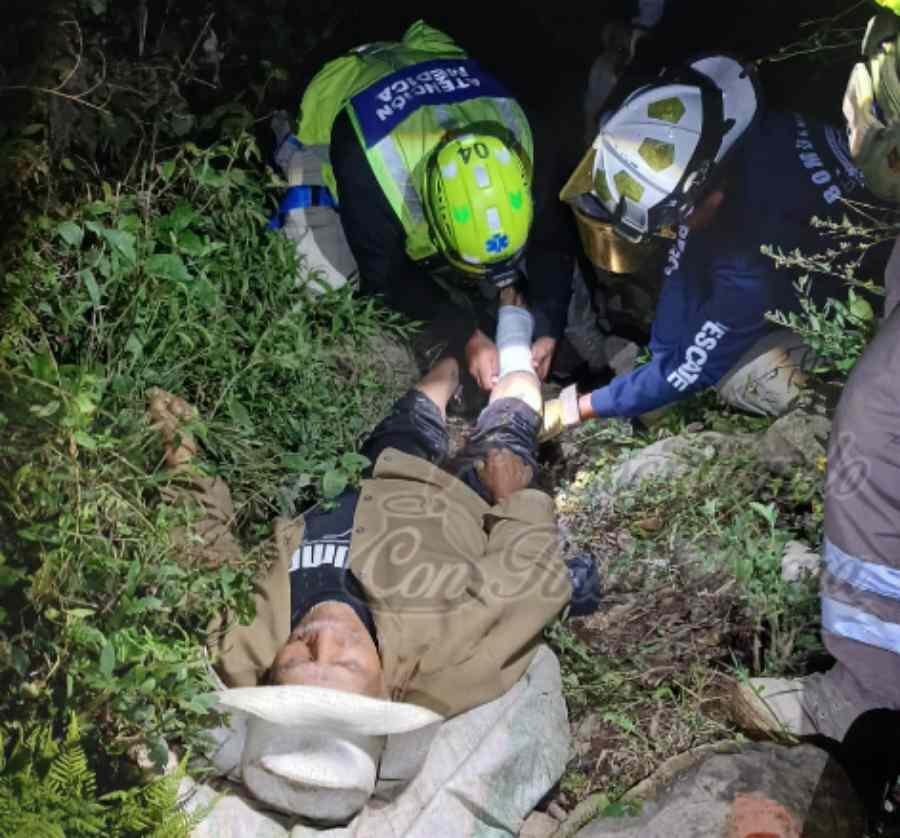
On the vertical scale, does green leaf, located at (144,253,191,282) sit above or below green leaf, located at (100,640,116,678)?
above

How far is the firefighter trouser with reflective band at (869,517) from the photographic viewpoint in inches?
107

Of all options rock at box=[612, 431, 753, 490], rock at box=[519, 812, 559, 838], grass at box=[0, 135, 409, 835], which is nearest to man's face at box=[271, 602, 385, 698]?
grass at box=[0, 135, 409, 835]

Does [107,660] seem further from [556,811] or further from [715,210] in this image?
[715,210]

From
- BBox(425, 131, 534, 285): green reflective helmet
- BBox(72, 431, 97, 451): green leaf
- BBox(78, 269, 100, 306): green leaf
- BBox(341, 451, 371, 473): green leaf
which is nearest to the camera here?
BBox(72, 431, 97, 451): green leaf

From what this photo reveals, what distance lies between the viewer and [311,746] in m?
2.80

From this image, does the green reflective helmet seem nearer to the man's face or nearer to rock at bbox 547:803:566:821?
the man's face

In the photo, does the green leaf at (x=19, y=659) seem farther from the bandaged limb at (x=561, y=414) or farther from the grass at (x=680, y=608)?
the bandaged limb at (x=561, y=414)

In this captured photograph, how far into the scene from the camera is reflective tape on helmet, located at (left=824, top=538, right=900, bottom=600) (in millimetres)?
2748

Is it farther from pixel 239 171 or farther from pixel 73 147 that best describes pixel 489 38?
pixel 73 147

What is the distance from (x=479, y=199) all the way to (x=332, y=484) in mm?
1052

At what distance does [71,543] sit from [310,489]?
3.15ft

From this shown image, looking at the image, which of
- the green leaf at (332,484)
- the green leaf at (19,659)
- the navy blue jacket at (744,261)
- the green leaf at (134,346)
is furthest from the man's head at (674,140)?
the green leaf at (19,659)

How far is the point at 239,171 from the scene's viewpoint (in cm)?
363

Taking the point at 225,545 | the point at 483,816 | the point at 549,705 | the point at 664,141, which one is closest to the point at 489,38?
the point at 664,141
